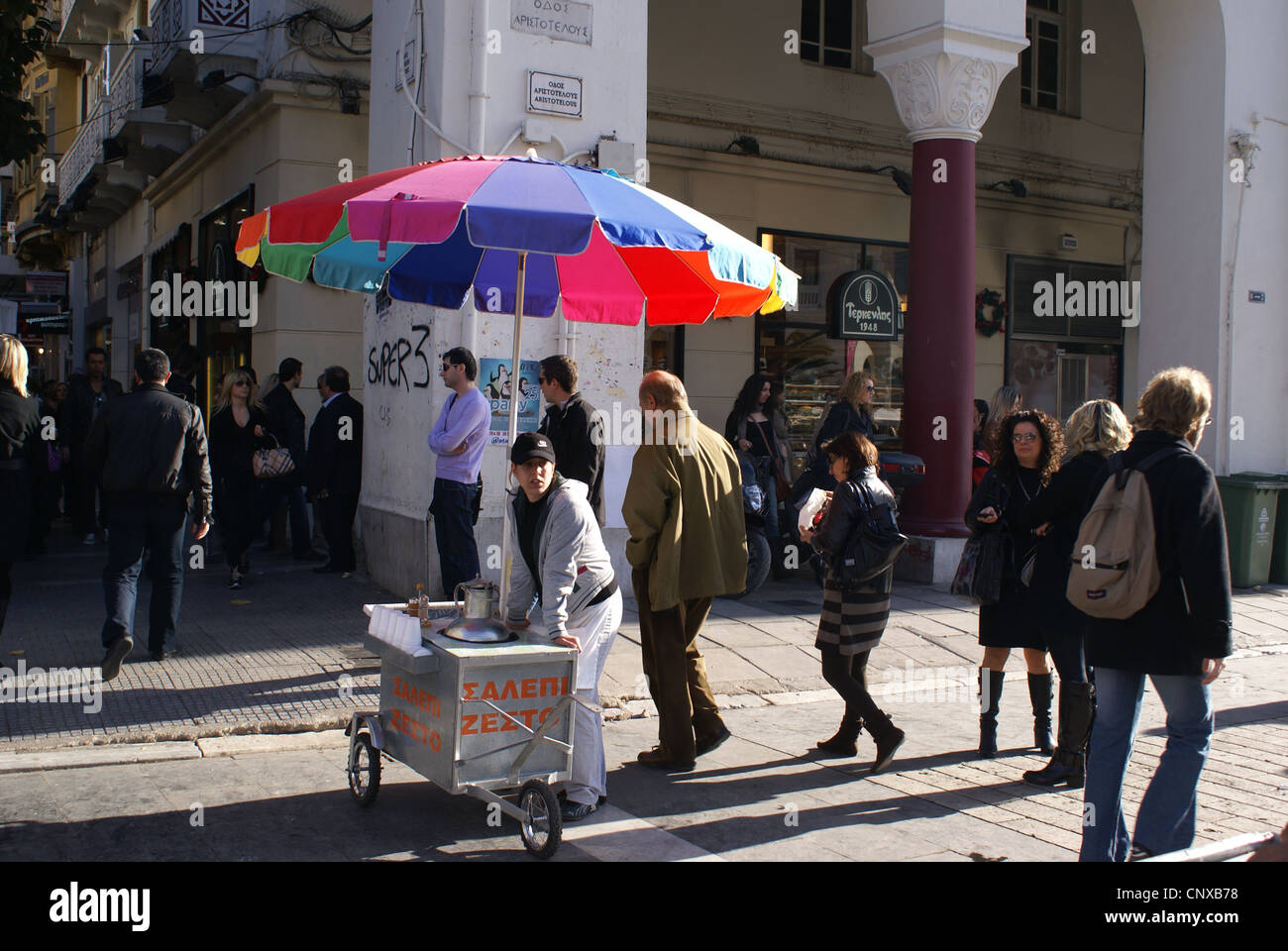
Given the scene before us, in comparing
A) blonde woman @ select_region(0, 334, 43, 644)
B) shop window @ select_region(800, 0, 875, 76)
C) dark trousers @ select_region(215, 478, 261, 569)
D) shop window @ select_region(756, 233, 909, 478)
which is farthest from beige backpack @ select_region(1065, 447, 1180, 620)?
shop window @ select_region(800, 0, 875, 76)

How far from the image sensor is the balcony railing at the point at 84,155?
19328 mm

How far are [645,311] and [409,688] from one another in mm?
2434

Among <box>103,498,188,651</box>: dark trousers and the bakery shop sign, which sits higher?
the bakery shop sign

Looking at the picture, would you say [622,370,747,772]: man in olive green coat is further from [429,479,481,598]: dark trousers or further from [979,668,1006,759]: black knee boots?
[429,479,481,598]: dark trousers

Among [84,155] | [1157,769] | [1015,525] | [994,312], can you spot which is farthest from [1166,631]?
[84,155]

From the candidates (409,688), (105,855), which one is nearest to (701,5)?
(409,688)

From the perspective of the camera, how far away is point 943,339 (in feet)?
36.5

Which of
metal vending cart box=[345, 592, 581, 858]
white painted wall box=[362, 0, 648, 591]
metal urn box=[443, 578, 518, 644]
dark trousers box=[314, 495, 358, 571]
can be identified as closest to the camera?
metal vending cart box=[345, 592, 581, 858]

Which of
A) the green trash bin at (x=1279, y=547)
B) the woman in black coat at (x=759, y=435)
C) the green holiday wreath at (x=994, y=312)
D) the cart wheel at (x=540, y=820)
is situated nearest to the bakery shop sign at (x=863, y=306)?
the green holiday wreath at (x=994, y=312)

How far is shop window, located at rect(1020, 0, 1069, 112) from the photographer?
1664 centimetres

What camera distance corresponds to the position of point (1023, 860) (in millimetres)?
4617

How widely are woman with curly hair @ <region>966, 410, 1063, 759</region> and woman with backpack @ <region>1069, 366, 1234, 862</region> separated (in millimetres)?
1461

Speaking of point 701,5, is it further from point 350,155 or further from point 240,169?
point 240,169
